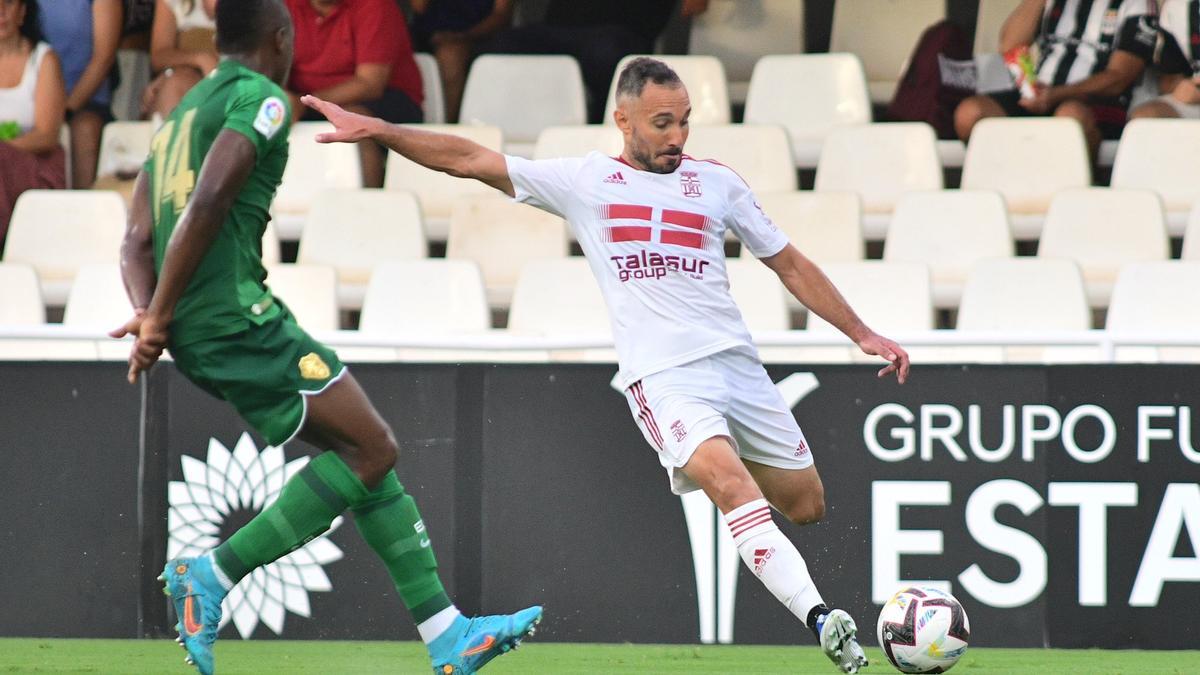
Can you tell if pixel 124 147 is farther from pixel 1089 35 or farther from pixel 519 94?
pixel 1089 35

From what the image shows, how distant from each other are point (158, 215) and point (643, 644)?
2.67 m

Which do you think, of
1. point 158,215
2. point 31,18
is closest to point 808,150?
point 31,18

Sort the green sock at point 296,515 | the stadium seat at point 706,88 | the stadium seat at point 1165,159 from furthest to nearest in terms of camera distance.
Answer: the stadium seat at point 706,88 < the stadium seat at point 1165,159 < the green sock at point 296,515

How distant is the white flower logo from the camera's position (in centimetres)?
678

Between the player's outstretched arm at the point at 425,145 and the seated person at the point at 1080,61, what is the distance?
5.10 m

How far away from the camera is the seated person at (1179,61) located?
371 inches

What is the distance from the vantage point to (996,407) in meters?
6.61

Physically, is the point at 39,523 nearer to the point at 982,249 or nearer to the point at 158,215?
the point at 158,215

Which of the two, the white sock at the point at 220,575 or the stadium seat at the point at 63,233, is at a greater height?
the stadium seat at the point at 63,233

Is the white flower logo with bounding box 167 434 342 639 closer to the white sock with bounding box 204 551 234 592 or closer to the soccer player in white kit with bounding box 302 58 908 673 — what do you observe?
the white sock with bounding box 204 551 234 592

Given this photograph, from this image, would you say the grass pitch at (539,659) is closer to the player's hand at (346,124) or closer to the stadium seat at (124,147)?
the player's hand at (346,124)

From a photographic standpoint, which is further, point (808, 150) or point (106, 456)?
point (808, 150)

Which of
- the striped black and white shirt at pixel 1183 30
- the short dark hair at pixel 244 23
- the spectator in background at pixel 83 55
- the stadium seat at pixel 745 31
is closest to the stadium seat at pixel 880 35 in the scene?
the stadium seat at pixel 745 31

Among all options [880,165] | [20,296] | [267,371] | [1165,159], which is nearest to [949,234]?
[880,165]
